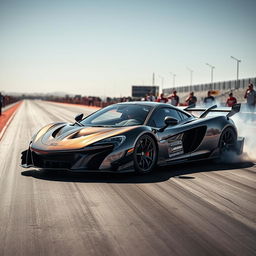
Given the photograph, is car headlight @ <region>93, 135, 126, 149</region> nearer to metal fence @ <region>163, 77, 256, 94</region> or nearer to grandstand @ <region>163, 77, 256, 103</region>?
grandstand @ <region>163, 77, 256, 103</region>

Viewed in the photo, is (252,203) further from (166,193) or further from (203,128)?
(203,128)

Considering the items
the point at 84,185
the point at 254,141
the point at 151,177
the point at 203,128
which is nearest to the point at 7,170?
the point at 84,185

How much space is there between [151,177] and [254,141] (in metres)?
5.74

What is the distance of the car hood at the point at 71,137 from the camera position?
6.79 metres

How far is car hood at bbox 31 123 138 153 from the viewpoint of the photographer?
22.3ft

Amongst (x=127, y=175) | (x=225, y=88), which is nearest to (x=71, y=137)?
(x=127, y=175)

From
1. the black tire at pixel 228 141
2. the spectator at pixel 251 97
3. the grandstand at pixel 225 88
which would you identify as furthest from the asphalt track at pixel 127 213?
the grandstand at pixel 225 88

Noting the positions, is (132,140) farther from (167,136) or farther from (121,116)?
(121,116)

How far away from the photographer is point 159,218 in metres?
4.74

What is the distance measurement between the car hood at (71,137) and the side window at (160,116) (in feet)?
2.18

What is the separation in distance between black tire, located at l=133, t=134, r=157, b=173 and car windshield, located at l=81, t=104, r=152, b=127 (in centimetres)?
47

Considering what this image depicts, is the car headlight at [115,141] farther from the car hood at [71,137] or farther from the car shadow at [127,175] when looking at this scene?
the car shadow at [127,175]

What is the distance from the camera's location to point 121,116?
320 inches

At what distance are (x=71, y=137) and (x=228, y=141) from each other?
12.5 ft
